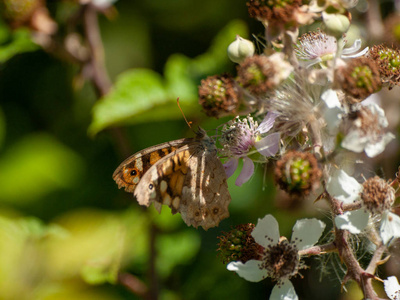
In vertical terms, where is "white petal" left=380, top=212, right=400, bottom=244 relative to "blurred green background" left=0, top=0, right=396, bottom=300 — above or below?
above

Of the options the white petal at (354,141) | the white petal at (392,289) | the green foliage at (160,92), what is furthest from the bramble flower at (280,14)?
the green foliage at (160,92)

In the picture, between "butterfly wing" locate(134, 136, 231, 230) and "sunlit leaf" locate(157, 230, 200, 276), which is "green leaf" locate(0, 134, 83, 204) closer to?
"sunlit leaf" locate(157, 230, 200, 276)

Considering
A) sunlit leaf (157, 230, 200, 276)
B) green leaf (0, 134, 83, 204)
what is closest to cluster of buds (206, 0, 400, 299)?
sunlit leaf (157, 230, 200, 276)

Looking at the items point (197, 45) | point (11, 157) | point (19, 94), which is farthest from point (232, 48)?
point (19, 94)

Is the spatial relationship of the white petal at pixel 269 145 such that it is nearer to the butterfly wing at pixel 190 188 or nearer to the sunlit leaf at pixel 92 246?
the butterfly wing at pixel 190 188

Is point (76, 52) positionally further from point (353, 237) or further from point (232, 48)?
point (353, 237)
